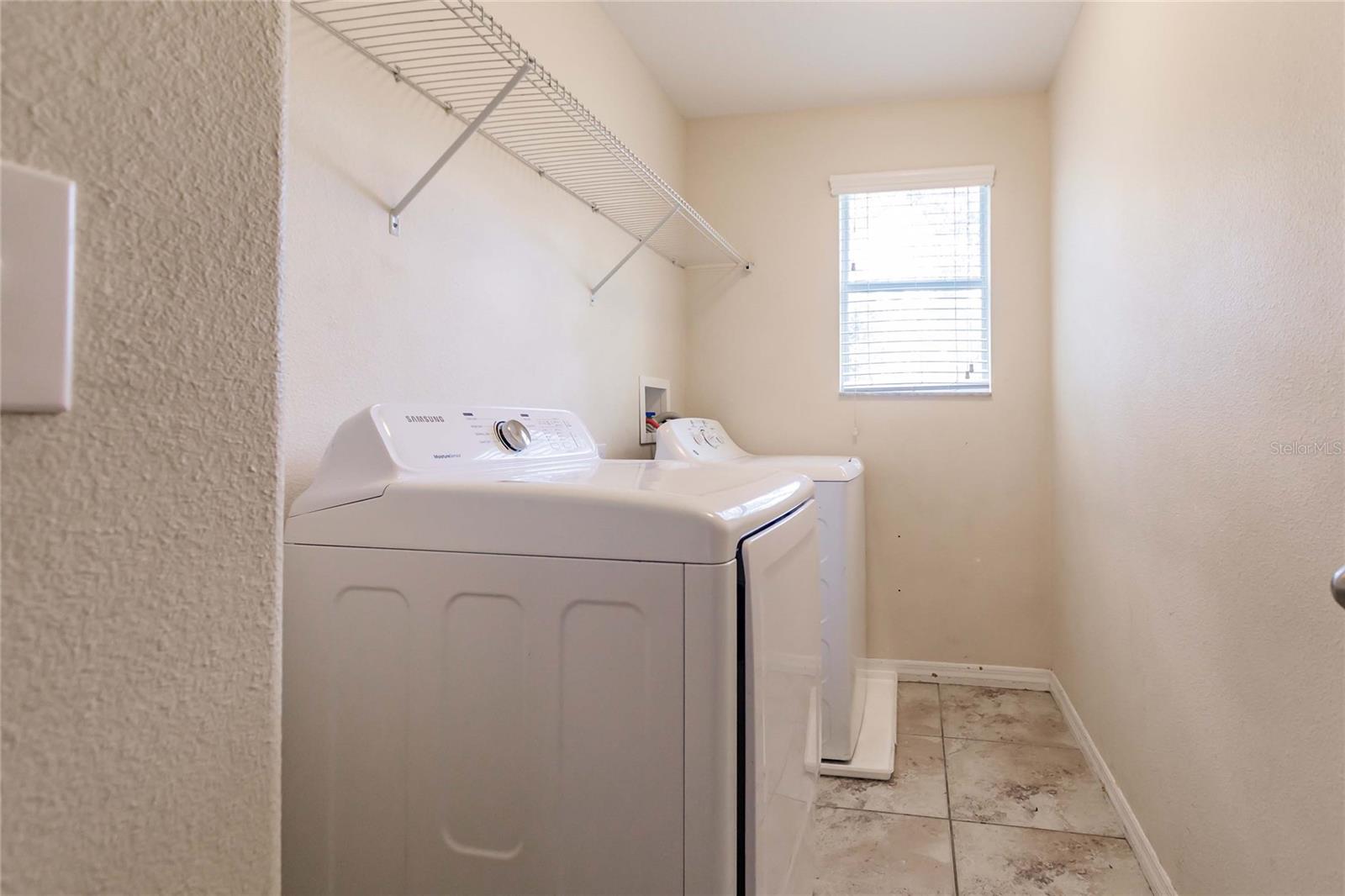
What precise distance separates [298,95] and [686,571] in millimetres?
982

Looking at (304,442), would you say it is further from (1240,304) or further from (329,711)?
(1240,304)

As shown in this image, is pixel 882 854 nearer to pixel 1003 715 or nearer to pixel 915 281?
pixel 1003 715

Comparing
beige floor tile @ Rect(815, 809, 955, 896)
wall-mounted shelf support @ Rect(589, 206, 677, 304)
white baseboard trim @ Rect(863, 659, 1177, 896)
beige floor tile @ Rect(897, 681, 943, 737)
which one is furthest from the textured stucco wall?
beige floor tile @ Rect(897, 681, 943, 737)

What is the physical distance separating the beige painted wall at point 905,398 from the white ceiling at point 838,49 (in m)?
0.15

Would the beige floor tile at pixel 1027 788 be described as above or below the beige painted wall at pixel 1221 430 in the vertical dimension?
below

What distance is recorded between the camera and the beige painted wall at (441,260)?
1253mm

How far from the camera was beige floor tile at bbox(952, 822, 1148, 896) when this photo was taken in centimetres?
176

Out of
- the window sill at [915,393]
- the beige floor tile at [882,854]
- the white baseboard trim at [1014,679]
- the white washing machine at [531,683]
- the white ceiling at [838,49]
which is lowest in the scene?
the beige floor tile at [882,854]

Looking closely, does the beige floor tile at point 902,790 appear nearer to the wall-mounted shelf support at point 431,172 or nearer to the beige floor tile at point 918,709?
the beige floor tile at point 918,709

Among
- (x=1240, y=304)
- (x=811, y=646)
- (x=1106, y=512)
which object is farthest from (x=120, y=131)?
(x=1106, y=512)

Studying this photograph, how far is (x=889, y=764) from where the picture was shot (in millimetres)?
2326

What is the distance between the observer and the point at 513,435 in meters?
1.46

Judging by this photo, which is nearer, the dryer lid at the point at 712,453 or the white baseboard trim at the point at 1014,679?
the white baseboard trim at the point at 1014,679

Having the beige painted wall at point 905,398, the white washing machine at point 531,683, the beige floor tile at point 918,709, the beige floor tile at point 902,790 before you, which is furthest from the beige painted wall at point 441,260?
the beige floor tile at point 918,709
